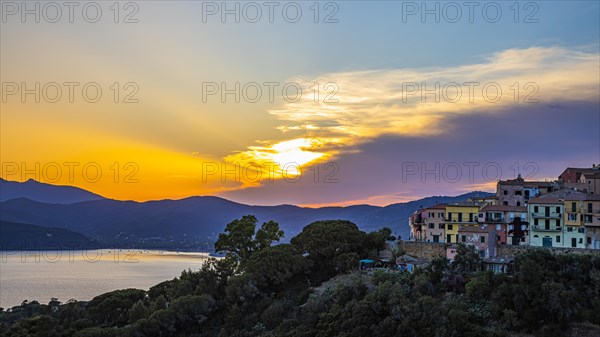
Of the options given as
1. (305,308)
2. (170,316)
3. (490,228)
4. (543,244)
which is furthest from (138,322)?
(543,244)

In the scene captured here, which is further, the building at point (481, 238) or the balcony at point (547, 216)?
the balcony at point (547, 216)

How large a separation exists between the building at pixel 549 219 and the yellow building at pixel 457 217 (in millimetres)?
4514

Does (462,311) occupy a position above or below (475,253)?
below

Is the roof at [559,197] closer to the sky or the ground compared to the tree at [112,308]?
closer to the sky

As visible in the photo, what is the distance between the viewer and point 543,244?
121 feet

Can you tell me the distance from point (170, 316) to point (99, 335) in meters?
4.19

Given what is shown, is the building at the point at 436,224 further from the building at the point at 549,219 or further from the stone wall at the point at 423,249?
the building at the point at 549,219

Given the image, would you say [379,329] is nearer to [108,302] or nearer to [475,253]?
[475,253]

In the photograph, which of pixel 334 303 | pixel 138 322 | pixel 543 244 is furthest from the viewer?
pixel 543 244

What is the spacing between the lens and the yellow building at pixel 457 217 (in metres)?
41.6

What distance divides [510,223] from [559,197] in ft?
11.2

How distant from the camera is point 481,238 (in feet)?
122

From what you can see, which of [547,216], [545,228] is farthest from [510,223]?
[547,216]

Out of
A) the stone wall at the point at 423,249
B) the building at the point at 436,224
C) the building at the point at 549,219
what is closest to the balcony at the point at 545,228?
the building at the point at 549,219
